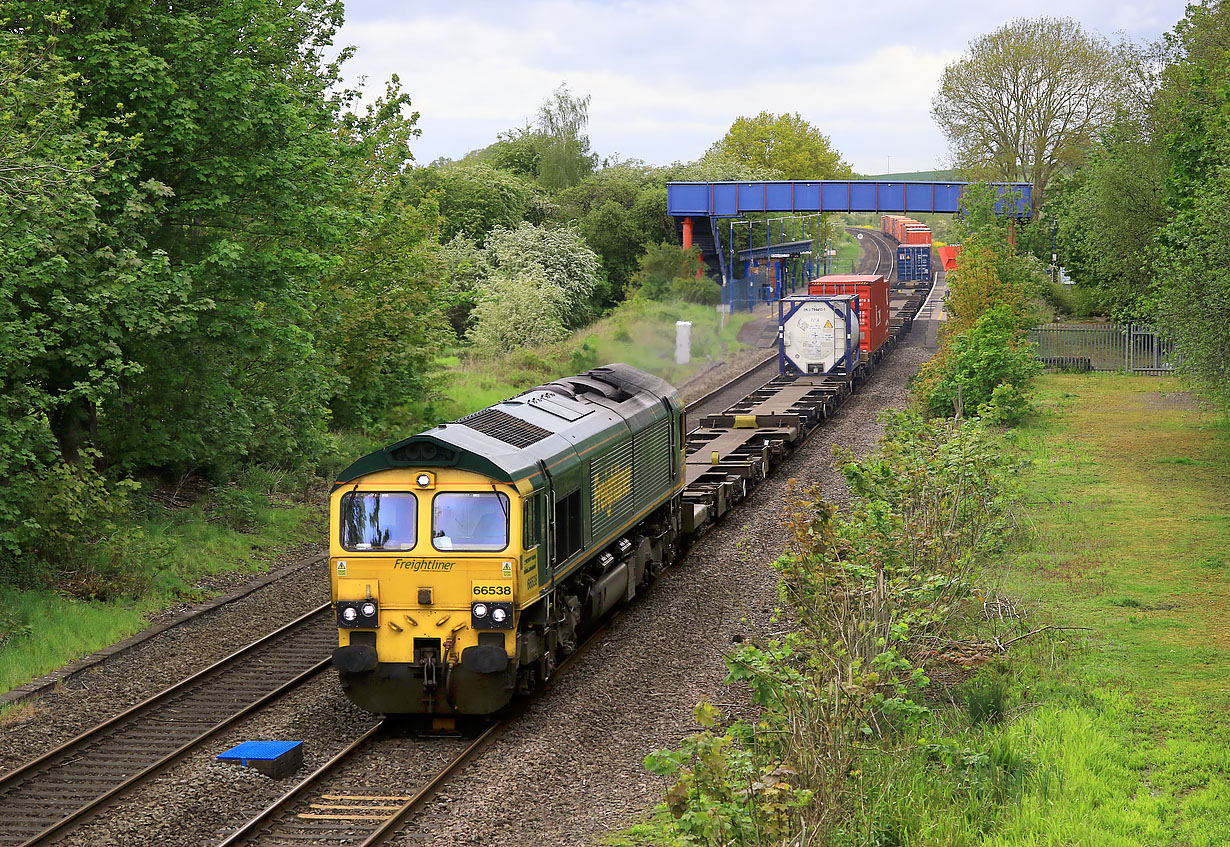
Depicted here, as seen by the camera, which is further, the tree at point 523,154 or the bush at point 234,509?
the tree at point 523,154

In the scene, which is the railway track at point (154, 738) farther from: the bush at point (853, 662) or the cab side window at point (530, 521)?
the bush at point (853, 662)

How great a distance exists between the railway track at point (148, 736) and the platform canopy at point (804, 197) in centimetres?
4405

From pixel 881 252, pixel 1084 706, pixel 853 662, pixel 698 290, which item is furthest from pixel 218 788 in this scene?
pixel 881 252

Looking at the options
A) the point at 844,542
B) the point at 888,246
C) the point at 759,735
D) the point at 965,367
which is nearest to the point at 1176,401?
the point at 965,367

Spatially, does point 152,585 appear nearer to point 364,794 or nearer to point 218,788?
point 218,788

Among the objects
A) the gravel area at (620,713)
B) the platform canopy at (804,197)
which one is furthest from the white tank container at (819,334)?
the platform canopy at (804,197)

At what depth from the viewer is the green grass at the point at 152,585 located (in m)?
14.7

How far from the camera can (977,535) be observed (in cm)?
1463

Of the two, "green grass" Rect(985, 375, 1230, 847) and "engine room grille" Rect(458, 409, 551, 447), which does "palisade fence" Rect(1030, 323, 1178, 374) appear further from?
"engine room grille" Rect(458, 409, 551, 447)

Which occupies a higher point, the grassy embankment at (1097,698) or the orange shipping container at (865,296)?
the orange shipping container at (865,296)

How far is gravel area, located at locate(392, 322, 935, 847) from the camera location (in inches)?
406

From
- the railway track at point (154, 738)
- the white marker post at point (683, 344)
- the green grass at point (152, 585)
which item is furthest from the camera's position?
the white marker post at point (683, 344)

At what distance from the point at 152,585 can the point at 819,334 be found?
2295 cm

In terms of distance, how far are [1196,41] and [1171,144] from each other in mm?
2574
